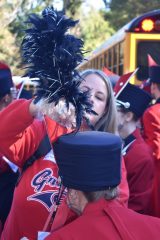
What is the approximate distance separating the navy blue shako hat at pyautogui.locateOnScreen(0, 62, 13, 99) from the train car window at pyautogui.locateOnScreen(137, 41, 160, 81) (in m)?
4.50

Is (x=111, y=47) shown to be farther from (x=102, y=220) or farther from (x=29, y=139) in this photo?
(x=102, y=220)

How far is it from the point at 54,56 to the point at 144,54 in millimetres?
6395

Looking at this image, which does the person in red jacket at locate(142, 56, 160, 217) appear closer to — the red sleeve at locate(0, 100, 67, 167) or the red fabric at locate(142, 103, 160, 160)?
the red fabric at locate(142, 103, 160, 160)

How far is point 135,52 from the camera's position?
8336mm

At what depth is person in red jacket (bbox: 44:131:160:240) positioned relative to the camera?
2.00m

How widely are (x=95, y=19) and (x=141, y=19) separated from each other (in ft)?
100

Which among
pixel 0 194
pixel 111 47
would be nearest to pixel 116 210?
pixel 0 194

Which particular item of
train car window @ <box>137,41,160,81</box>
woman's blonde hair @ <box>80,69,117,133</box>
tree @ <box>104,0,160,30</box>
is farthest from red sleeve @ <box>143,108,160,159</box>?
tree @ <box>104,0,160,30</box>

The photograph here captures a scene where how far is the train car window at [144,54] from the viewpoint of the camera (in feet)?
27.2

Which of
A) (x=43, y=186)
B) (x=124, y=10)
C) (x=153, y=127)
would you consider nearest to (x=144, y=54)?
(x=153, y=127)

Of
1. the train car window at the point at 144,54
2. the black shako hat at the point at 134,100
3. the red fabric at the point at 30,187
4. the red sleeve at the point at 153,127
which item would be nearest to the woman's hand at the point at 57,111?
the red fabric at the point at 30,187

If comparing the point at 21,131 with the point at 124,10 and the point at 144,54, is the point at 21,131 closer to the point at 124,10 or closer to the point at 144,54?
the point at 144,54

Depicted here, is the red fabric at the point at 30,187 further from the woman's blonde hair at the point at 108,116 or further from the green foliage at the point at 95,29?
the green foliage at the point at 95,29

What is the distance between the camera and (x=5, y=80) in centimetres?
395
